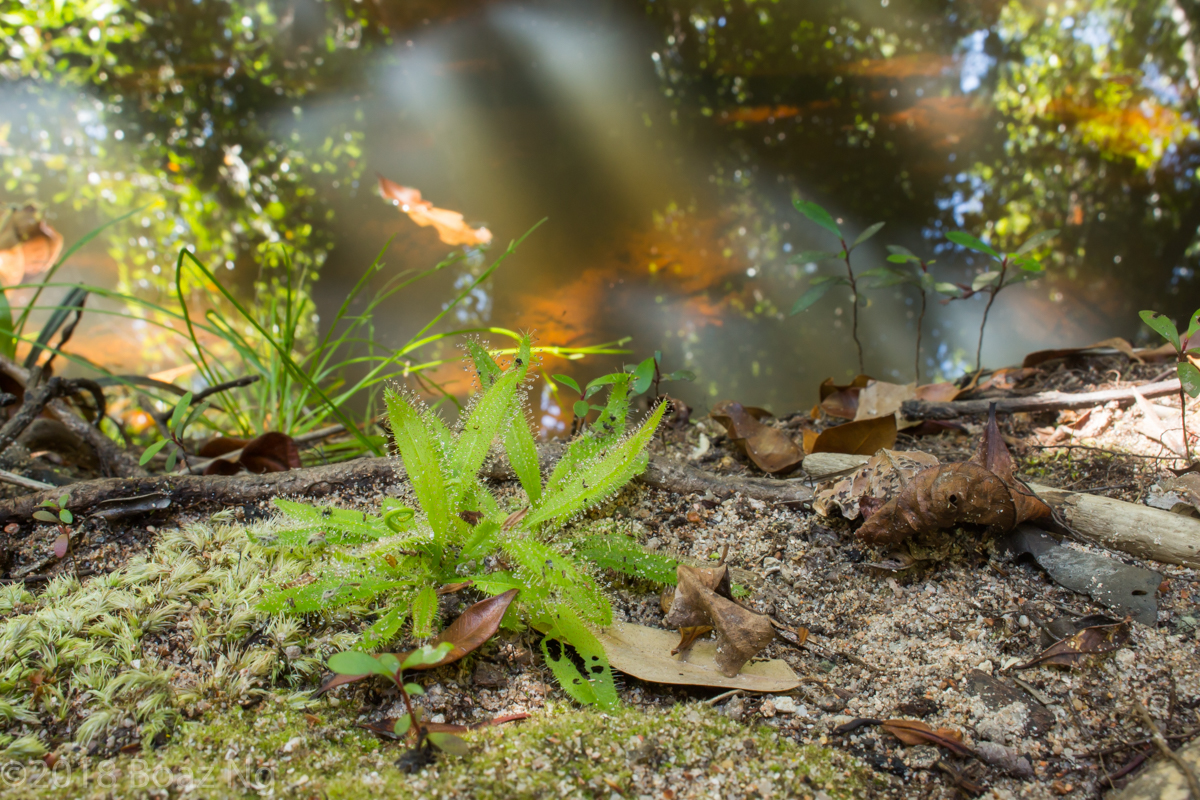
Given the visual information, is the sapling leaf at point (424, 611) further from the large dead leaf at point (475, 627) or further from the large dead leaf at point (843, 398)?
the large dead leaf at point (843, 398)

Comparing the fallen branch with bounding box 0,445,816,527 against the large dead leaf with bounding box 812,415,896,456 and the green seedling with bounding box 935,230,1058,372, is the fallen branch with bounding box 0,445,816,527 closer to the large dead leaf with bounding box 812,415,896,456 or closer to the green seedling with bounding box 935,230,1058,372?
the large dead leaf with bounding box 812,415,896,456

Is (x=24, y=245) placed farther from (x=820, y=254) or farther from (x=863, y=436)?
(x=863, y=436)

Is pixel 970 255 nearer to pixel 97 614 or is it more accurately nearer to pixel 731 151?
pixel 731 151

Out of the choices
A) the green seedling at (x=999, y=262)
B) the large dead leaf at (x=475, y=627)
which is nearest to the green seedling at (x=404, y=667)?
the large dead leaf at (x=475, y=627)

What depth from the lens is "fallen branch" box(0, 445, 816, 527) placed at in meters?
1.33

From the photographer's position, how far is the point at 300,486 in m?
1.45

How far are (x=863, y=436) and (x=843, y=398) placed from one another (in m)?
0.40

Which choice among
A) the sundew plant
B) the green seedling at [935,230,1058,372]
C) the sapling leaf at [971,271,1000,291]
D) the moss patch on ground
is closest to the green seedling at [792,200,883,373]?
the green seedling at [935,230,1058,372]

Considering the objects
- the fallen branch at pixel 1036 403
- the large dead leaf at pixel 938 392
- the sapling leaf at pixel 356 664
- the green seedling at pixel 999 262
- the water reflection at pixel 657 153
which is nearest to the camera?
the sapling leaf at pixel 356 664

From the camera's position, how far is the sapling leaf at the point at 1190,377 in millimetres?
1193

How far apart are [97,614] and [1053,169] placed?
4.63 m

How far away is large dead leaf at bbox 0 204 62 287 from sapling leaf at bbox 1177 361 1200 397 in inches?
135

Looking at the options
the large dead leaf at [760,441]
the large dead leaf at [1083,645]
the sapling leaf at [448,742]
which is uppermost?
the sapling leaf at [448,742]

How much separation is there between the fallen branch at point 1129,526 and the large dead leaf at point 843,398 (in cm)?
64
